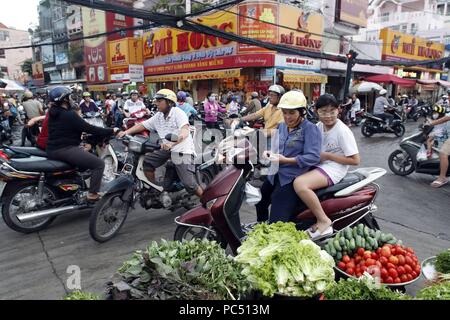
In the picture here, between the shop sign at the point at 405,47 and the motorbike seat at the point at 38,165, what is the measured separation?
2348cm

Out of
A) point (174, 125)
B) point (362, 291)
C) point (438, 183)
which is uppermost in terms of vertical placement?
point (174, 125)

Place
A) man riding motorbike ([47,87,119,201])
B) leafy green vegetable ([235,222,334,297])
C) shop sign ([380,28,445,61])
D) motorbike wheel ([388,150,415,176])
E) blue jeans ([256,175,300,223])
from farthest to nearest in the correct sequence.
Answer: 1. shop sign ([380,28,445,61])
2. motorbike wheel ([388,150,415,176])
3. man riding motorbike ([47,87,119,201])
4. blue jeans ([256,175,300,223])
5. leafy green vegetable ([235,222,334,297])

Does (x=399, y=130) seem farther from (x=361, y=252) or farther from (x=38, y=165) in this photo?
(x=38, y=165)

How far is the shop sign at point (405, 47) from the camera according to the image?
2239 cm

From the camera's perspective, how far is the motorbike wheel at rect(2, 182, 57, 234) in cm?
381

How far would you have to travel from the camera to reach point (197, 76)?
61.8 ft

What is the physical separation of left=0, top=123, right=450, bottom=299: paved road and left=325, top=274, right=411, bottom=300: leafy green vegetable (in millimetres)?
1161

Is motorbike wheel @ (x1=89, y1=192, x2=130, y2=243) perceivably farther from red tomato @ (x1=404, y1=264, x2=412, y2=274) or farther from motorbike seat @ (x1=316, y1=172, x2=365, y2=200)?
red tomato @ (x1=404, y1=264, x2=412, y2=274)

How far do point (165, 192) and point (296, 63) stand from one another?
1444 centimetres

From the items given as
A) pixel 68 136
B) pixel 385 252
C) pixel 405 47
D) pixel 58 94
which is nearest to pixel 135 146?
pixel 68 136

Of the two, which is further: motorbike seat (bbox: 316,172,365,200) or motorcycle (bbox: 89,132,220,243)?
motorcycle (bbox: 89,132,220,243)

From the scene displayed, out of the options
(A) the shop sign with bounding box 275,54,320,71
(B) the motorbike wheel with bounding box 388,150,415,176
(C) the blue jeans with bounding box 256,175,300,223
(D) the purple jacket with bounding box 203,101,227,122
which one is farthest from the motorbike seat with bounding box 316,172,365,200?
(A) the shop sign with bounding box 275,54,320,71

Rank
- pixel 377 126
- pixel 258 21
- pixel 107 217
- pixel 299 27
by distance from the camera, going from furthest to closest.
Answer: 1. pixel 299 27
2. pixel 258 21
3. pixel 377 126
4. pixel 107 217

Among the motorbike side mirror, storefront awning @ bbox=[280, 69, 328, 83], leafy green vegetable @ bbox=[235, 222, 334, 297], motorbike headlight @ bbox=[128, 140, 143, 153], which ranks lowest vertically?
leafy green vegetable @ bbox=[235, 222, 334, 297]
